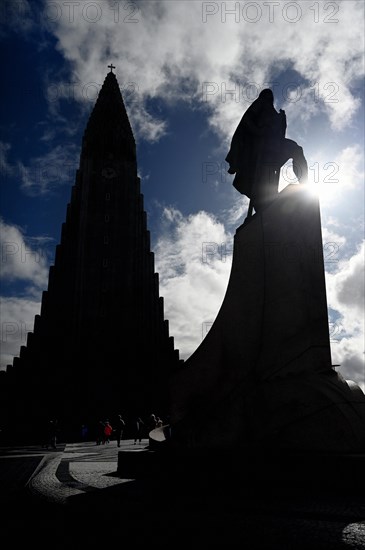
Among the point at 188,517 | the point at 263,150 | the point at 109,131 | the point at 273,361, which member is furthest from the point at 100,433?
the point at 109,131

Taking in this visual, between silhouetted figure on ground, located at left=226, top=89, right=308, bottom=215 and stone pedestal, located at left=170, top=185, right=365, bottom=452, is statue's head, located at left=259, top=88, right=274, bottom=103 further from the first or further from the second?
stone pedestal, located at left=170, top=185, right=365, bottom=452

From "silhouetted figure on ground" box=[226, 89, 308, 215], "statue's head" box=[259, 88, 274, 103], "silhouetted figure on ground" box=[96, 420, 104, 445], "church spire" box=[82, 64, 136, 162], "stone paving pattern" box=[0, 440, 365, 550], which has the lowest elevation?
"silhouetted figure on ground" box=[96, 420, 104, 445]

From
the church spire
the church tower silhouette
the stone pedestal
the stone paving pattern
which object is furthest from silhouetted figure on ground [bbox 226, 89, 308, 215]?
the church spire

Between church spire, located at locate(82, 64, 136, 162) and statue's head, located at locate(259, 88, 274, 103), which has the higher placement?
church spire, located at locate(82, 64, 136, 162)

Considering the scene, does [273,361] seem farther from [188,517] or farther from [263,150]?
[263,150]

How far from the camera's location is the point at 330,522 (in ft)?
10.1

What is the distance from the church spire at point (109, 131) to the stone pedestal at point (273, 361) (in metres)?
48.8

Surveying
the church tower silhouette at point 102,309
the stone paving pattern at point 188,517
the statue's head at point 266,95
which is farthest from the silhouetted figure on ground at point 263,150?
the church tower silhouette at point 102,309

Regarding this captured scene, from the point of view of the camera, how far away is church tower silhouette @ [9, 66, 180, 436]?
40.0m

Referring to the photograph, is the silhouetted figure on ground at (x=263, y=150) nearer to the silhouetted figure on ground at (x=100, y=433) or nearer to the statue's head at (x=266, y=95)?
the statue's head at (x=266, y=95)

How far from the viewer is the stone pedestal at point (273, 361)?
4816 millimetres

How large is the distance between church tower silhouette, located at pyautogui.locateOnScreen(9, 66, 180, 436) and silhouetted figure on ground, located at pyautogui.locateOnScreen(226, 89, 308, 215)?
34428 mm

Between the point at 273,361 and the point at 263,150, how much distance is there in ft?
11.7

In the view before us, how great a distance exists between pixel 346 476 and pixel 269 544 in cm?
179
